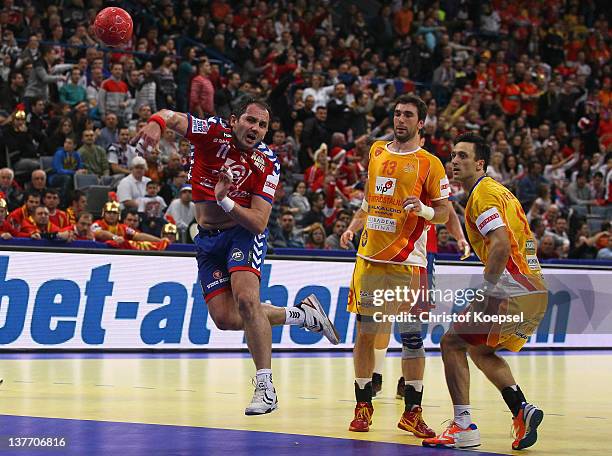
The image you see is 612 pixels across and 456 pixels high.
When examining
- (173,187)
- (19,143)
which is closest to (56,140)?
(19,143)

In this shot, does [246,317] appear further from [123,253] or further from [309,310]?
[123,253]

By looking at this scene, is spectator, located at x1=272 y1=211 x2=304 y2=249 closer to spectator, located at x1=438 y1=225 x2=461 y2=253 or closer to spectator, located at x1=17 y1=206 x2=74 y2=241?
spectator, located at x1=438 y1=225 x2=461 y2=253

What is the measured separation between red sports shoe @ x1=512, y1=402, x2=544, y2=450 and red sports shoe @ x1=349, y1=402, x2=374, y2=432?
1265 millimetres

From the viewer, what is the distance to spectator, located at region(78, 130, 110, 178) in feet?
63.8

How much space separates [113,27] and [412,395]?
184 inches

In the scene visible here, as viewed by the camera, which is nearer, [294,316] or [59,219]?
[294,316]

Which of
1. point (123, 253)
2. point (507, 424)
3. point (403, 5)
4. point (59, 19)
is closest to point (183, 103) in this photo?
point (59, 19)

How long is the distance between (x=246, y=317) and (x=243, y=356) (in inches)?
276

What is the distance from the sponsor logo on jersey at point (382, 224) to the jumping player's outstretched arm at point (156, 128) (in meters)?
1.80

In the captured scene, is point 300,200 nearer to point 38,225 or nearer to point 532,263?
point 38,225

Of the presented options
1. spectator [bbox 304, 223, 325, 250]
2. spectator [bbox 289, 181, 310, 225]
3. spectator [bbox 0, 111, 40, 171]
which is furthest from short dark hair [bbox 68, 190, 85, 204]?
spectator [bbox 289, 181, 310, 225]

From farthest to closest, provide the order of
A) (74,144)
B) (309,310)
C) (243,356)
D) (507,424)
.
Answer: (74,144) < (243,356) < (309,310) < (507,424)

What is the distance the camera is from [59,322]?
Answer: 15016 mm

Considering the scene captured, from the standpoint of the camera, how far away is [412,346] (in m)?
9.35
